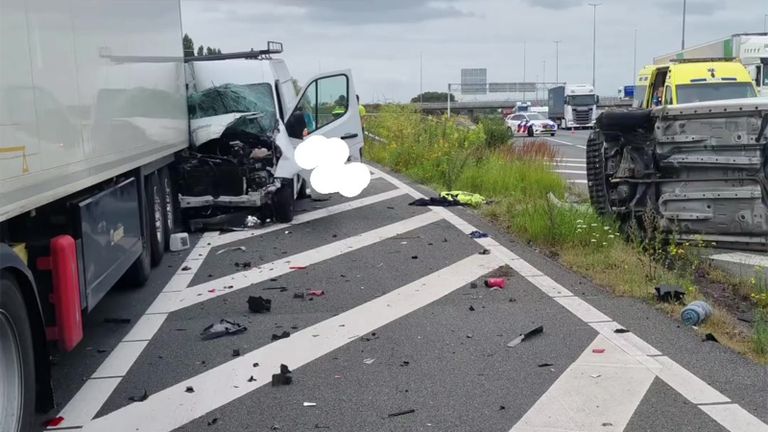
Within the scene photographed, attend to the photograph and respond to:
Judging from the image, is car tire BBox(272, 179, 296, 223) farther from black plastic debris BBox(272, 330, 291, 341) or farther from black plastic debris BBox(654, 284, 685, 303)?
black plastic debris BBox(654, 284, 685, 303)

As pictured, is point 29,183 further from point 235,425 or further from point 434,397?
point 434,397

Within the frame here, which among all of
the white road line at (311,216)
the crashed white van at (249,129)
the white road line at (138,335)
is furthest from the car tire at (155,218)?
the crashed white van at (249,129)

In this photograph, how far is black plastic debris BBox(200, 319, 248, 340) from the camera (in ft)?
22.0

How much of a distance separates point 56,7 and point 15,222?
1335 millimetres

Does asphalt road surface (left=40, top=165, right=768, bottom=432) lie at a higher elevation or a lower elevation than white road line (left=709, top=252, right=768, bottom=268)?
higher

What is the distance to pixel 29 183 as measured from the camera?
14.4ft

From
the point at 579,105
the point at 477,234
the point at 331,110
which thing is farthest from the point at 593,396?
the point at 579,105

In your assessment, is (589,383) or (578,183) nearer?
(589,383)

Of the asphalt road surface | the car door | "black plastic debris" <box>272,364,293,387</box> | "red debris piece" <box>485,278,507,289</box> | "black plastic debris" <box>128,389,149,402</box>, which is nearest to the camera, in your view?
the asphalt road surface

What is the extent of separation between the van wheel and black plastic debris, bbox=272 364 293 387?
162cm

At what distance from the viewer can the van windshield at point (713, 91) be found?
1931 centimetres

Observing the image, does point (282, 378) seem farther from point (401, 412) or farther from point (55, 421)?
point (55, 421)

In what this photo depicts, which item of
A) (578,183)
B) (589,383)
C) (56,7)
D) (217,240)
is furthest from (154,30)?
(578,183)

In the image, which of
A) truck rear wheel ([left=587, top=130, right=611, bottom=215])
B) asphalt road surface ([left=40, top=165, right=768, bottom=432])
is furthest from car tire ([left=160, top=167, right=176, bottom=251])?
truck rear wheel ([left=587, top=130, right=611, bottom=215])
